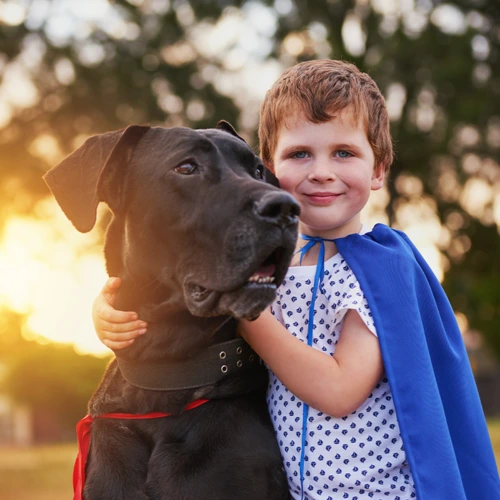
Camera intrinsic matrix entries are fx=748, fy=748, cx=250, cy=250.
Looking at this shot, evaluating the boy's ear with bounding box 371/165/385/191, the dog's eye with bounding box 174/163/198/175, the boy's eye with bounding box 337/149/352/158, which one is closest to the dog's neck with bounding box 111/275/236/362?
the dog's eye with bounding box 174/163/198/175

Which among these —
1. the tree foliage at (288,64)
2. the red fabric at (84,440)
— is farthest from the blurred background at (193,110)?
the red fabric at (84,440)

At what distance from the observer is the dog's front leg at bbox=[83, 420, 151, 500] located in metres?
2.77

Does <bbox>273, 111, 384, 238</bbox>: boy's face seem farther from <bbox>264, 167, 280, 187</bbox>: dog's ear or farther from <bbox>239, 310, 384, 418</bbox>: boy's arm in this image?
<bbox>239, 310, 384, 418</bbox>: boy's arm

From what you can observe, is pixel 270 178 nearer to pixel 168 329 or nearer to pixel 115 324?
pixel 168 329

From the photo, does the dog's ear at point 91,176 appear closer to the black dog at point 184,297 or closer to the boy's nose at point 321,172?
the black dog at point 184,297

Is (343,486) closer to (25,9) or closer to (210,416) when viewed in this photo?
(210,416)

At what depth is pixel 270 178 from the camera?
329cm

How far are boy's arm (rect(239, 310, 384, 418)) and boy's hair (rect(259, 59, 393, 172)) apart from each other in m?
0.87

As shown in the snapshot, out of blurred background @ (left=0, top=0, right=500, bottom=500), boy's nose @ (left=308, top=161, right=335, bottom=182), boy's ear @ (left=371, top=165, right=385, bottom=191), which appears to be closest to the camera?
boy's nose @ (left=308, top=161, right=335, bottom=182)

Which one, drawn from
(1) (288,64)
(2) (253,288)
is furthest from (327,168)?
(1) (288,64)

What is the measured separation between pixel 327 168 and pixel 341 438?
Result: 110 centimetres

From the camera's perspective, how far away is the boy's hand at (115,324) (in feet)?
9.91

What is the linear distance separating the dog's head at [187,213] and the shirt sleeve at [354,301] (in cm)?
31

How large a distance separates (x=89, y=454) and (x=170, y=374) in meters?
0.48
